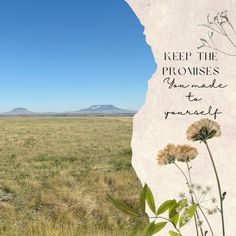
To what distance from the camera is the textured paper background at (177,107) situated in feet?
11.4

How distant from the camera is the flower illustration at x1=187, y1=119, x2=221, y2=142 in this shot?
257cm

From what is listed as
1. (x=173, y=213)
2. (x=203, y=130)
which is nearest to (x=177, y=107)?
(x=203, y=130)

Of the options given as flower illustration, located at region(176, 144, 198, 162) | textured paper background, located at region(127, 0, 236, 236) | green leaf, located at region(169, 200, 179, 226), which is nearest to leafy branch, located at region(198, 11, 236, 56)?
textured paper background, located at region(127, 0, 236, 236)

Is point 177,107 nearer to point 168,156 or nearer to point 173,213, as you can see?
point 168,156

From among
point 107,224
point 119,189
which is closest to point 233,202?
point 107,224

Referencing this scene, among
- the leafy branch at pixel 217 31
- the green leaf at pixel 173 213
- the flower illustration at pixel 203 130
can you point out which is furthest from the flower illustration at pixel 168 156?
the leafy branch at pixel 217 31

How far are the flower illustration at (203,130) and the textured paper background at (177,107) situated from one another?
2.70 ft

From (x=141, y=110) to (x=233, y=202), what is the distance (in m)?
1.01

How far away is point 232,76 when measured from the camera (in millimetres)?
3486

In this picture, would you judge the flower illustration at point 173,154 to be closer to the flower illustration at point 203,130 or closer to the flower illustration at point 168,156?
the flower illustration at point 168,156

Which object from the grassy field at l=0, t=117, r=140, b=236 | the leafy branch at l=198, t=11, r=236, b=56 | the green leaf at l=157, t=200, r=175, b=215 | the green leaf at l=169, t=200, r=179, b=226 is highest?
the leafy branch at l=198, t=11, r=236, b=56

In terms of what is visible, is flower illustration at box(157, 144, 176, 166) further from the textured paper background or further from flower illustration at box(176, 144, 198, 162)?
the textured paper background

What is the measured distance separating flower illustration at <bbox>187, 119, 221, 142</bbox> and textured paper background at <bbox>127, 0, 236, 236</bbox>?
0.82 metres

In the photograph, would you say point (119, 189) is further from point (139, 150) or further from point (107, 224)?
point (139, 150)
